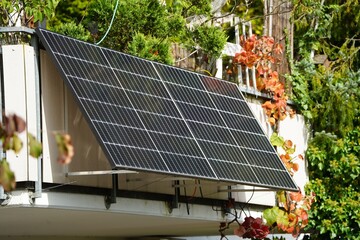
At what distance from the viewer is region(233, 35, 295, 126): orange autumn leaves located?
16.0m

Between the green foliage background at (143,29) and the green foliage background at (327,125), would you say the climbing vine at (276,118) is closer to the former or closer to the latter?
the green foliage background at (327,125)

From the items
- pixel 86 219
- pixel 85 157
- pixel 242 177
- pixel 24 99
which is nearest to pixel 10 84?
pixel 24 99

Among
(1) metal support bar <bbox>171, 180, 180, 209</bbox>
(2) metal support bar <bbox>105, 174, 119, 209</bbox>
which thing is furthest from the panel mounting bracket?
(2) metal support bar <bbox>105, 174, 119, 209</bbox>

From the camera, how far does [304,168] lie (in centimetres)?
1689

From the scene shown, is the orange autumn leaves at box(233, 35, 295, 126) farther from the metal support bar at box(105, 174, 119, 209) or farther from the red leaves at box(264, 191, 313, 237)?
the metal support bar at box(105, 174, 119, 209)

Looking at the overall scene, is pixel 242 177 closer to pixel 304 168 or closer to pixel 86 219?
pixel 86 219

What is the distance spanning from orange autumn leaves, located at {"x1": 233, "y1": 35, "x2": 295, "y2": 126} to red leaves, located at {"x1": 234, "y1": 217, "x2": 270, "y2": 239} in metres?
1.77

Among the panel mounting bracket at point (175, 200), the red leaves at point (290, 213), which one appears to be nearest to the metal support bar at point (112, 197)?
the panel mounting bracket at point (175, 200)

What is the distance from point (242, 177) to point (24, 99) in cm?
308

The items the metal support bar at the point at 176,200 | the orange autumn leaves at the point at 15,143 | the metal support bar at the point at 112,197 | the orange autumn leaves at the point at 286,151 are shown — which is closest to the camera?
the orange autumn leaves at the point at 15,143

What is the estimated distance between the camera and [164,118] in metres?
12.0

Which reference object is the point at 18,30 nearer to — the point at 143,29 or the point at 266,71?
the point at 143,29

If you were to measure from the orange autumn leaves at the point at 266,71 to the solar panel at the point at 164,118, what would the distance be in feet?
5.31

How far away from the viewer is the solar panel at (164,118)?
1088 cm
